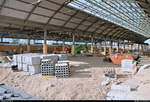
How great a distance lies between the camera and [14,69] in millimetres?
11188

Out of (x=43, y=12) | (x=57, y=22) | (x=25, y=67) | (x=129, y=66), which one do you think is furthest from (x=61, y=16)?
(x=129, y=66)

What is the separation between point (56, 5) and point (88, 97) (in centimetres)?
1476

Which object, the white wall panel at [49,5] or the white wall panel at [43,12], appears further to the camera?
the white wall panel at [43,12]

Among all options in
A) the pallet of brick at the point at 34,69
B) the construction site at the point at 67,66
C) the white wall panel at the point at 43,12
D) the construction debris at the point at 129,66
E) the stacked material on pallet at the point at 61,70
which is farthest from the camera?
the white wall panel at the point at 43,12

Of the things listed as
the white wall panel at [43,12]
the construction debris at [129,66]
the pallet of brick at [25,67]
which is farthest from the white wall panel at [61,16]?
the construction debris at [129,66]

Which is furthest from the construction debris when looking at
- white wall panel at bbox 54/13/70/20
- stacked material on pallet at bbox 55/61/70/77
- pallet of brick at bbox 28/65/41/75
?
white wall panel at bbox 54/13/70/20

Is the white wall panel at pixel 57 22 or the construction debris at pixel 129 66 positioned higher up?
the white wall panel at pixel 57 22

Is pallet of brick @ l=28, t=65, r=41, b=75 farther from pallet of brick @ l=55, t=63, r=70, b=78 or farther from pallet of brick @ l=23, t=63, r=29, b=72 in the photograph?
pallet of brick @ l=55, t=63, r=70, b=78

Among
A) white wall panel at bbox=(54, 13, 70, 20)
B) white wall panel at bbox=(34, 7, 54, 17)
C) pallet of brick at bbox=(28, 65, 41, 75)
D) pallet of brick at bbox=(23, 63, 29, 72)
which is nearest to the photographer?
pallet of brick at bbox=(28, 65, 41, 75)

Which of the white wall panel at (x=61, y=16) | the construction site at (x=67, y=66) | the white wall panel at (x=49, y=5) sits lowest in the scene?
the construction site at (x=67, y=66)

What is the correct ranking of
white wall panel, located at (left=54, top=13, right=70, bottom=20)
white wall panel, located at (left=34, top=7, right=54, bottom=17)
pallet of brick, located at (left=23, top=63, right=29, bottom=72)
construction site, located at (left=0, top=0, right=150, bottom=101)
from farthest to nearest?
white wall panel, located at (left=54, top=13, right=70, bottom=20) → white wall panel, located at (left=34, top=7, right=54, bottom=17) → pallet of brick, located at (left=23, top=63, right=29, bottom=72) → construction site, located at (left=0, top=0, right=150, bottom=101)

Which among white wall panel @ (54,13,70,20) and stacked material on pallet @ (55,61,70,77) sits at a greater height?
white wall panel @ (54,13,70,20)

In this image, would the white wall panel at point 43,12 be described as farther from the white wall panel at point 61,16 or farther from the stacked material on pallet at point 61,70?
the stacked material on pallet at point 61,70

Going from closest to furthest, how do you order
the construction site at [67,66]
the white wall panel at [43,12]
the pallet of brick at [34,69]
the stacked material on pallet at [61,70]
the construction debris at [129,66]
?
the construction site at [67,66]
the stacked material on pallet at [61,70]
the pallet of brick at [34,69]
the construction debris at [129,66]
the white wall panel at [43,12]
